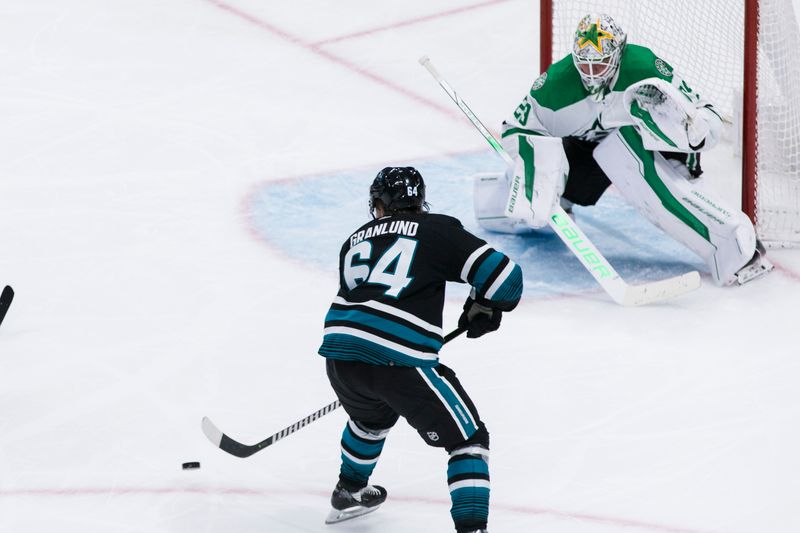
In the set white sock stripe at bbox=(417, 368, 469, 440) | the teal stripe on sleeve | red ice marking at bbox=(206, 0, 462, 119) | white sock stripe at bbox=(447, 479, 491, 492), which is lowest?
red ice marking at bbox=(206, 0, 462, 119)

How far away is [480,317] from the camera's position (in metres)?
3.23

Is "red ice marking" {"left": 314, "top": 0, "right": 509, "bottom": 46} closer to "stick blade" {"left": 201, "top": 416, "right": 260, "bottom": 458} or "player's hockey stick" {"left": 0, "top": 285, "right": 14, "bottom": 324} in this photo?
"player's hockey stick" {"left": 0, "top": 285, "right": 14, "bottom": 324}

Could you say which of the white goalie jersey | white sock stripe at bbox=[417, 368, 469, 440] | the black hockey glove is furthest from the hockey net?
white sock stripe at bbox=[417, 368, 469, 440]

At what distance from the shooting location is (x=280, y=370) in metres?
4.15

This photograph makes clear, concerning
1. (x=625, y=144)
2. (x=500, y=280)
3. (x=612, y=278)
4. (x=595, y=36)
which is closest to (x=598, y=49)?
(x=595, y=36)

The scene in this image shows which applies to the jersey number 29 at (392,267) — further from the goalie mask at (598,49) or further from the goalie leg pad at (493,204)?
the goalie leg pad at (493,204)

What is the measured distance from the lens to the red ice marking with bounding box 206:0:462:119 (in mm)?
6395

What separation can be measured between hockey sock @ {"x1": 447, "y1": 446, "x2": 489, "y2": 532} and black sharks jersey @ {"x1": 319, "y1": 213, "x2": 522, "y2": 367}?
215mm

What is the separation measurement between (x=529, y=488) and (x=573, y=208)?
6.89ft

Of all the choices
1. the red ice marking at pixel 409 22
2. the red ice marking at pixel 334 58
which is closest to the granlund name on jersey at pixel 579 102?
the red ice marking at pixel 334 58

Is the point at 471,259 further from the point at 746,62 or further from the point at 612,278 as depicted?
the point at 746,62

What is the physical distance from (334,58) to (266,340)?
2.81 meters

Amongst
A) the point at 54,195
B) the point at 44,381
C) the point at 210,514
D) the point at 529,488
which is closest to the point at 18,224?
the point at 54,195

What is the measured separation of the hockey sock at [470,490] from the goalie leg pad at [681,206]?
1962 mm
